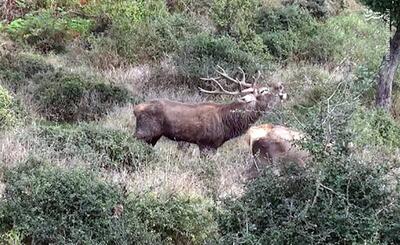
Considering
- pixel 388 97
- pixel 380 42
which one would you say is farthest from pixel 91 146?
pixel 380 42

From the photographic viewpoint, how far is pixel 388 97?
13484mm

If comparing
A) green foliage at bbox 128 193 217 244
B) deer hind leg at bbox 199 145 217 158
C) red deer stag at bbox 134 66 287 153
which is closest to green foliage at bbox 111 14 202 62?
red deer stag at bbox 134 66 287 153

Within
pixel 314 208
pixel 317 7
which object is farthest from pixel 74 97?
pixel 317 7

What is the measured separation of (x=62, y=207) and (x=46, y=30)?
12661mm

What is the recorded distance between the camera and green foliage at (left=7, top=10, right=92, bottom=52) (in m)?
19.1

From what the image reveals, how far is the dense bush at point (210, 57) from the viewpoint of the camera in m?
15.9

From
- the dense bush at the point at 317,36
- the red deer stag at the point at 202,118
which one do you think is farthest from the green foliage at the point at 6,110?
the dense bush at the point at 317,36

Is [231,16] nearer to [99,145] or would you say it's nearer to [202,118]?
[202,118]

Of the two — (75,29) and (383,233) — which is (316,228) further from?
(75,29)

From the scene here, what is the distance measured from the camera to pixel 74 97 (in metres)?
14.3

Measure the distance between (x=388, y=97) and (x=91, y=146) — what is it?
19.8 ft

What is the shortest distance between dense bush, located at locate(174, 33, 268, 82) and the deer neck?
4.04 meters

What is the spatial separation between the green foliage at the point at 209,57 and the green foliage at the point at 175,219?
806cm

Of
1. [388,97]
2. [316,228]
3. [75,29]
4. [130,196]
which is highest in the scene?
[316,228]
